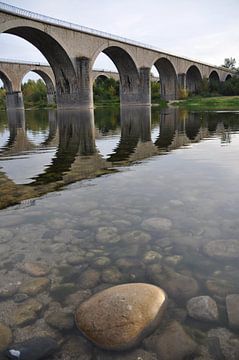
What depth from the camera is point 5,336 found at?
97.1 inches

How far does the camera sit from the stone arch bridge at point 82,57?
117 ft

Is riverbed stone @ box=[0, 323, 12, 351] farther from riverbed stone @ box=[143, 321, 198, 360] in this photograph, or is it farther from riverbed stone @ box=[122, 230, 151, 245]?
riverbed stone @ box=[122, 230, 151, 245]

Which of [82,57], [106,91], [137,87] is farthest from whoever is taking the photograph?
[106,91]

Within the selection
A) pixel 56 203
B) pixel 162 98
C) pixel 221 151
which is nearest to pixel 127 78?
pixel 162 98

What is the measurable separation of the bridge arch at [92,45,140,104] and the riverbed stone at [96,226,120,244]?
1931 inches

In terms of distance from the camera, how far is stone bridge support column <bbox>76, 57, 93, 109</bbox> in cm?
4247

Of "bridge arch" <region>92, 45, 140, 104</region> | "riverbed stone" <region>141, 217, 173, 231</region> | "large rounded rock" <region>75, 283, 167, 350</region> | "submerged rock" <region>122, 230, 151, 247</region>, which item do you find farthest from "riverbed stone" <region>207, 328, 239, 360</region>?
"bridge arch" <region>92, 45, 140, 104</region>

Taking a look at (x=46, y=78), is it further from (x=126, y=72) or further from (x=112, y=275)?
(x=112, y=275)

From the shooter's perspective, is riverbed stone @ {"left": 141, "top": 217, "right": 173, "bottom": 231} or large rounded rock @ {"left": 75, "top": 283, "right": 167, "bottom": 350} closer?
large rounded rock @ {"left": 75, "top": 283, "right": 167, "bottom": 350}

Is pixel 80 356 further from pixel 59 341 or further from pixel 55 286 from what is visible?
pixel 55 286

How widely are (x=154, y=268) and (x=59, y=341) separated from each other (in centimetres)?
129

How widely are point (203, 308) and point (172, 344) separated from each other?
1.59 ft

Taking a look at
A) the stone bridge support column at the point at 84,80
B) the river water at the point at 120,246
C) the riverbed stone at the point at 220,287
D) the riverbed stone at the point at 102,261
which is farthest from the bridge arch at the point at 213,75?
the riverbed stone at the point at 220,287

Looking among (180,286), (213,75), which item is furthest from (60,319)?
(213,75)
